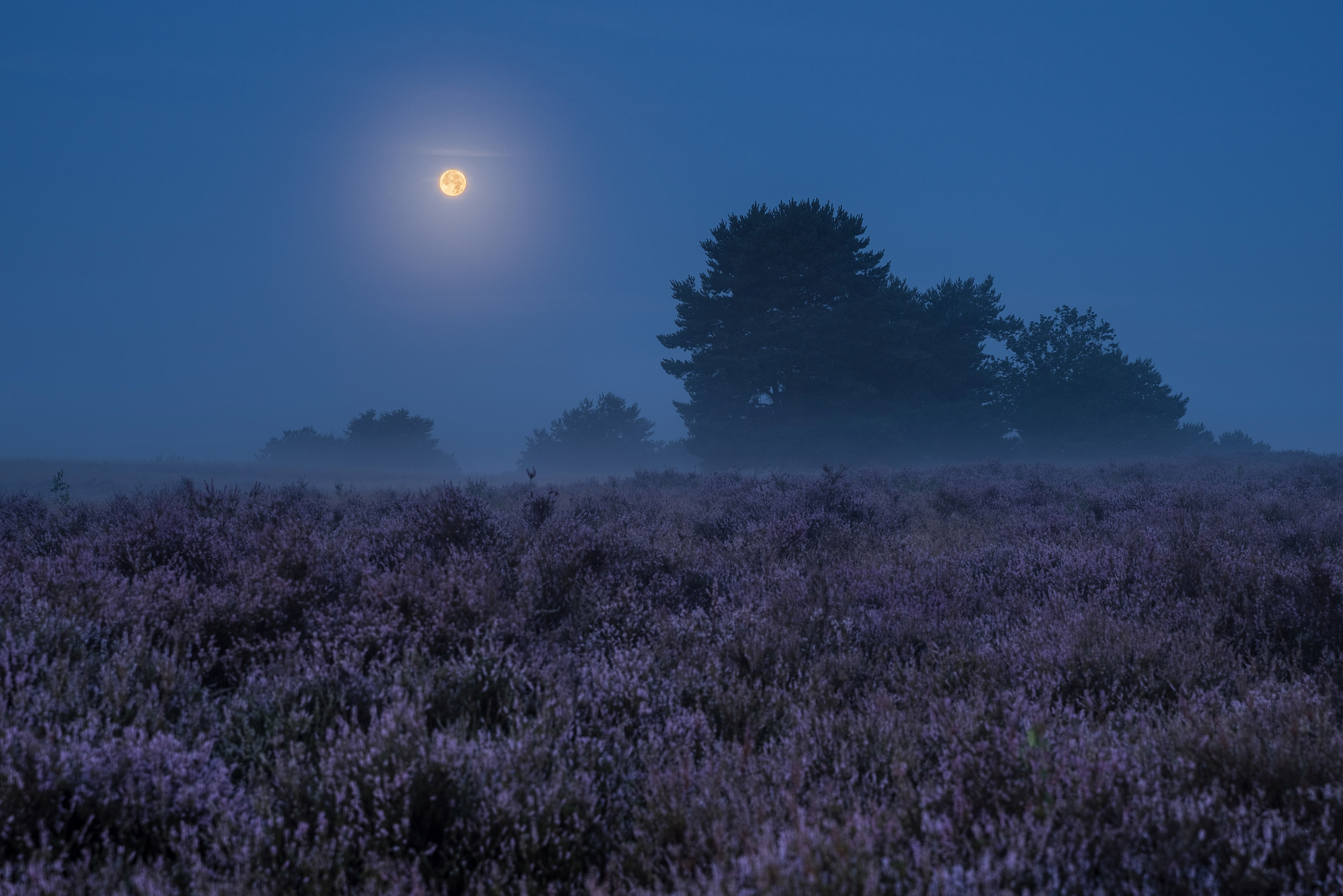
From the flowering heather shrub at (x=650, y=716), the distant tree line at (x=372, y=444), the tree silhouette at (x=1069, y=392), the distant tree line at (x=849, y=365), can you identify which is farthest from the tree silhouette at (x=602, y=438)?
the flowering heather shrub at (x=650, y=716)

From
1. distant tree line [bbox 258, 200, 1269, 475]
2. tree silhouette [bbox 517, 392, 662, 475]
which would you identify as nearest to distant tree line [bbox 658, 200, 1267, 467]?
distant tree line [bbox 258, 200, 1269, 475]

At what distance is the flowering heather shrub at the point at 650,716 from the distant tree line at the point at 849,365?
27.1 metres

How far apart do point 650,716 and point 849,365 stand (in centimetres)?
3090

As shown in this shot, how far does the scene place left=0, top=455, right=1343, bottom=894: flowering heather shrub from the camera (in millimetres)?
1807

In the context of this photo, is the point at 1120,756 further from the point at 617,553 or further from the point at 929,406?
the point at 929,406

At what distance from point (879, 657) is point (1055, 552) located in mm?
2785

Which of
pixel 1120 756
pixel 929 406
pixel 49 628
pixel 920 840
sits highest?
pixel 929 406

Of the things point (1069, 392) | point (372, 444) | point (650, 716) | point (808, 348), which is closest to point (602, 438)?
point (372, 444)

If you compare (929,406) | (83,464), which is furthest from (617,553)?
(929,406)

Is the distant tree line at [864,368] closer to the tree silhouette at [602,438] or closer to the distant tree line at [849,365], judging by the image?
the distant tree line at [849,365]

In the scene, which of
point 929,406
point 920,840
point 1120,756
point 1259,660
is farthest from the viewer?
point 929,406

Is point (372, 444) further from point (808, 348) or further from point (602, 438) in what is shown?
point (808, 348)

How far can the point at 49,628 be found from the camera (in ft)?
10.1

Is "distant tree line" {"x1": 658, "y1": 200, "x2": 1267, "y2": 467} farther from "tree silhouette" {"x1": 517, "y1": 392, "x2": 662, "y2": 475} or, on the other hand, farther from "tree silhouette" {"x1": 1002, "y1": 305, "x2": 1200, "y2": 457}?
"tree silhouette" {"x1": 517, "y1": 392, "x2": 662, "y2": 475}
